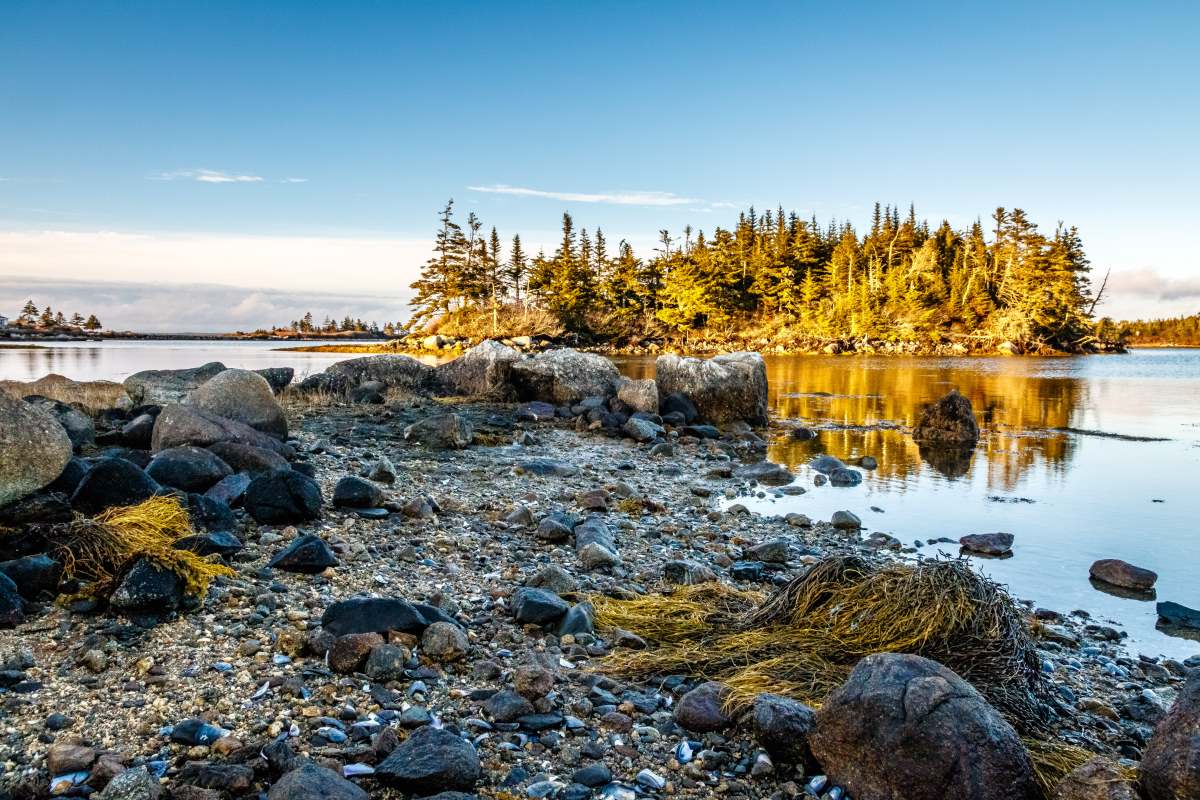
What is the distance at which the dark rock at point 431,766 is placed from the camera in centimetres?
326

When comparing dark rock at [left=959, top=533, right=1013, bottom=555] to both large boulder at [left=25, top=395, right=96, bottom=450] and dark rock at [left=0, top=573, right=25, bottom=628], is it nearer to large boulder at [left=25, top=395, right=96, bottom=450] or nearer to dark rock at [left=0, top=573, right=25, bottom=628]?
dark rock at [left=0, top=573, right=25, bottom=628]

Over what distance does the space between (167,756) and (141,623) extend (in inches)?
67.5

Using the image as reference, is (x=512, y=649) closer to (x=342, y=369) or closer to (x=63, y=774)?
(x=63, y=774)

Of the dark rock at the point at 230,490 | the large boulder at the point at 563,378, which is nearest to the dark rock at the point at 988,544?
the dark rock at the point at 230,490

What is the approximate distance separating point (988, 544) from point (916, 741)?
6032 mm

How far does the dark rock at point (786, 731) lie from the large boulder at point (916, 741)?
0.08 metres

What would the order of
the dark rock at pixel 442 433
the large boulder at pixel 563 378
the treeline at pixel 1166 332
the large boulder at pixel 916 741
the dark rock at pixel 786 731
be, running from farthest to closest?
the treeline at pixel 1166 332
the large boulder at pixel 563 378
the dark rock at pixel 442 433
the dark rock at pixel 786 731
the large boulder at pixel 916 741

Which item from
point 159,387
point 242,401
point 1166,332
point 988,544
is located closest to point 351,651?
point 988,544

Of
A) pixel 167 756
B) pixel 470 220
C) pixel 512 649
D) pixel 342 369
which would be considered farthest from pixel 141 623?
pixel 470 220

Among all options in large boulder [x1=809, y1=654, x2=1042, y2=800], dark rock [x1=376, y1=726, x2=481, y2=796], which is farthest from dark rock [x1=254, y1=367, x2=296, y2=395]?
large boulder [x1=809, y1=654, x2=1042, y2=800]

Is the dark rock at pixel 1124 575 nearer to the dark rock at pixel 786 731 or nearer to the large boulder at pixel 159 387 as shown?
the dark rock at pixel 786 731

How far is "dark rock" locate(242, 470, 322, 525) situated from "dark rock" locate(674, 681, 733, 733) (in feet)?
15.9

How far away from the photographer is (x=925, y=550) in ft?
27.6

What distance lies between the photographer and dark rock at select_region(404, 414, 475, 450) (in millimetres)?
13315
